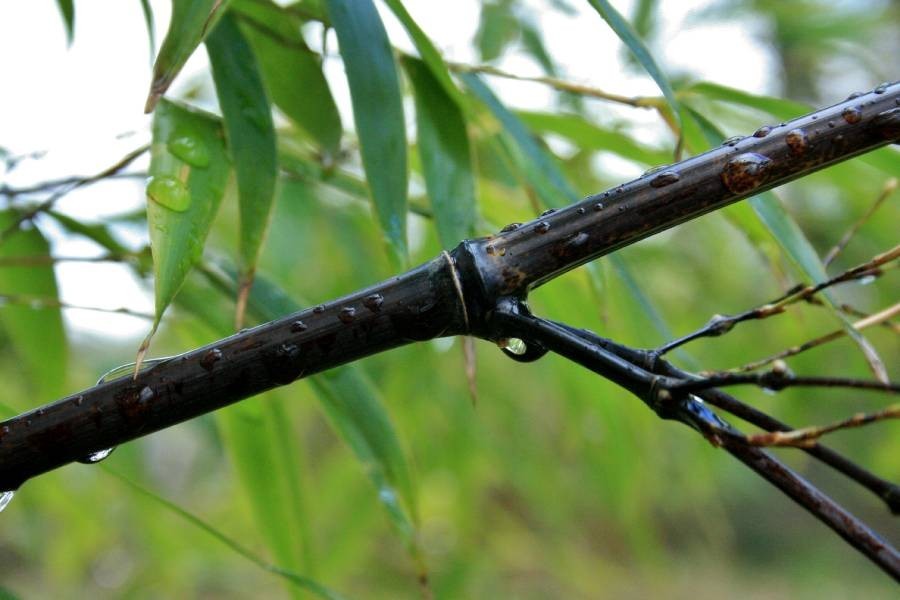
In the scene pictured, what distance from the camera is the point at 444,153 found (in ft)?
1.31

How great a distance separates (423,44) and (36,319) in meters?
0.30

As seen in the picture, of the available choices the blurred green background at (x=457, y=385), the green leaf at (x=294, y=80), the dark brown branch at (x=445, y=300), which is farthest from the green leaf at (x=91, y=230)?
the dark brown branch at (x=445, y=300)

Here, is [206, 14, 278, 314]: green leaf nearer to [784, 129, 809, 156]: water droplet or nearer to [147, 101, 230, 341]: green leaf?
[147, 101, 230, 341]: green leaf

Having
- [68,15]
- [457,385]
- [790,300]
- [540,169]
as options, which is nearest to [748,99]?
[540,169]

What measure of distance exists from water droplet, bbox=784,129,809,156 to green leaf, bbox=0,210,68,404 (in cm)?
40

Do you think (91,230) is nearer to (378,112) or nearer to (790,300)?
(378,112)

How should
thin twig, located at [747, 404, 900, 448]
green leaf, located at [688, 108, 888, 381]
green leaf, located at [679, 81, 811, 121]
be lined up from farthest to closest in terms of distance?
green leaf, located at [679, 81, 811, 121], green leaf, located at [688, 108, 888, 381], thin twig, located at [747, 404, 900, 448]

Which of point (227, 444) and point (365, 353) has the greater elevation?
point (227, 444)

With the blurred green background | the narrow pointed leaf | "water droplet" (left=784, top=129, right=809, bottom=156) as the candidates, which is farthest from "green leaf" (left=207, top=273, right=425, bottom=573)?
"water droplet" (left=784, top=129, right=809, bottom=156)

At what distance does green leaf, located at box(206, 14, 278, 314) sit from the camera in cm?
32

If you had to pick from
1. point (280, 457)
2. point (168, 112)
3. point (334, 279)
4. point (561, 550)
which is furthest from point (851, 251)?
point (168, 112)

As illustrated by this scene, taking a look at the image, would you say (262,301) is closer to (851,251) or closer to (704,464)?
(704,464)

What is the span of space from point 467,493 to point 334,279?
0.26 meters

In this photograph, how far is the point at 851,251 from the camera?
38.5 inches
